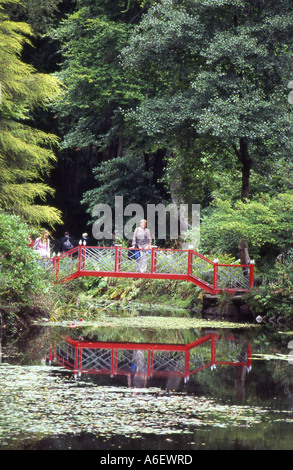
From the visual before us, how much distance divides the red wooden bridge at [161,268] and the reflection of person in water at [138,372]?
8.47 meters

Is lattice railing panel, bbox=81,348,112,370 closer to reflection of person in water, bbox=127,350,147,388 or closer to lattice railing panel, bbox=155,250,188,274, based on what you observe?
reflection of person in water, bbox=127,350,147,388

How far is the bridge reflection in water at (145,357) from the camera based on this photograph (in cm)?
1114

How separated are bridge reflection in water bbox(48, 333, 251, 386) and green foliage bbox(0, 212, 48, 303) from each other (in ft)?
5.27

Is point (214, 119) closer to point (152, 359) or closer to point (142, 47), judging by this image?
point (142, 47)


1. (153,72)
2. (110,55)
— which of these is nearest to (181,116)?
(153,72)

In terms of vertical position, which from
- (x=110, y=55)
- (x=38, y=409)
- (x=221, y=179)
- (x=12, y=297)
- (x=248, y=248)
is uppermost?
(x=110, y=55)

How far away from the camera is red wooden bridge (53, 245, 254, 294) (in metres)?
A: 21.3

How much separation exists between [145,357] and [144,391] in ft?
10.1

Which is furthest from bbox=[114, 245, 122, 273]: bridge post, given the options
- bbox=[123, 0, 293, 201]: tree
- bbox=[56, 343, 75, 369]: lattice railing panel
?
bbox=[56, 343, 75, 369]: lattice railing panel

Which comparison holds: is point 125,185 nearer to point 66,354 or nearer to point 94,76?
point 94,76

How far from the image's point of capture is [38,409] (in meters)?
8.18

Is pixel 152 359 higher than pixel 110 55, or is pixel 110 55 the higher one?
pixel 110 55

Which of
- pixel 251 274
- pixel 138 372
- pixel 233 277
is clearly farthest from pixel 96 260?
pixel 138 372

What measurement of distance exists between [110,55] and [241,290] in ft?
40.0
